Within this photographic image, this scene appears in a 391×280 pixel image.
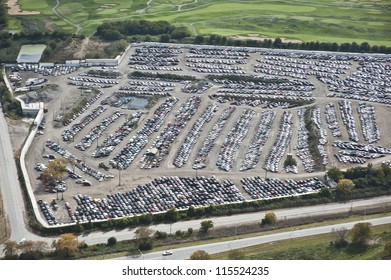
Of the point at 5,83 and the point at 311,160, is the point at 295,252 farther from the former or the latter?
the point at 5,83

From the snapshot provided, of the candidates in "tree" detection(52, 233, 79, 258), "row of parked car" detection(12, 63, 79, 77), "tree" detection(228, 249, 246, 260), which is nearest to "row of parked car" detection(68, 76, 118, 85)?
"row of parked car" detection(12, 63, 79, 77)

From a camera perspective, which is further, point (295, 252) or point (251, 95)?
point (251, 95)

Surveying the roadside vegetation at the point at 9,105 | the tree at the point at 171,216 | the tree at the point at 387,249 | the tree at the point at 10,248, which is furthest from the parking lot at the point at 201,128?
the tree at the point at 387,249

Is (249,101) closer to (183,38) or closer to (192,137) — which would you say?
(192,137)

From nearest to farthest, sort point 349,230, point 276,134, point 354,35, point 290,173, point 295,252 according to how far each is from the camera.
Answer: point 295,252, point 349,230, point 290,173, point 276,134, point 354,35

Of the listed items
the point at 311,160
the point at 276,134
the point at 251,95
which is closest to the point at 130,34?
the point at 251,95

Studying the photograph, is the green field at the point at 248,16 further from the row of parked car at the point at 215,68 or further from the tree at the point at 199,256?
the tree at the point at 199,256
